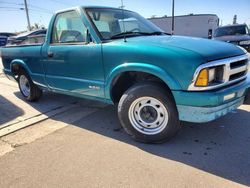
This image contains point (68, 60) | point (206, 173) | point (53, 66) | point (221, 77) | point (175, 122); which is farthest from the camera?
point (53, 66)

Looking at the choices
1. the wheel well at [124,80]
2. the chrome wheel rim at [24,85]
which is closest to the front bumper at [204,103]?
the wheel well at [124,80]

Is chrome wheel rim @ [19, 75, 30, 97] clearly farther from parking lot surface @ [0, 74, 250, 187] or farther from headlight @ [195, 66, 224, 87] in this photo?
headlight @ [195, 66, 224, 87]

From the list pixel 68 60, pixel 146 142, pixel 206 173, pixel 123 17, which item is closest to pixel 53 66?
pixel 68 60

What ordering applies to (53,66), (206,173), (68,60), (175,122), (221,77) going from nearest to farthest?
(206,173) < (221,77) < (175,122) < (68,60) < (53,66)

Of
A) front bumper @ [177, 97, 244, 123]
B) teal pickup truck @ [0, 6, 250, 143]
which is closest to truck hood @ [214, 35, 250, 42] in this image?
teal pickup truck @ [0, 6, 250, 143]

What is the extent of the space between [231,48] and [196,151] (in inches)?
55.2

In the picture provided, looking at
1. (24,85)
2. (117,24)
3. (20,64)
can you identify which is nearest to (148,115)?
(117,24)

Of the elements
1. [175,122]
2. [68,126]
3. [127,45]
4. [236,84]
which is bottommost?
[68,126]

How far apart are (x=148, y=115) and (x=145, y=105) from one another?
0.48ft

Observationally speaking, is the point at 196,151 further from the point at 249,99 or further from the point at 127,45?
the point at 127,45

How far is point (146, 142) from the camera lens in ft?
11.0

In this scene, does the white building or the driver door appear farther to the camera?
the white building

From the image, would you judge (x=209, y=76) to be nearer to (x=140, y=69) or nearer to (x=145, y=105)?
(x=140, y=69)

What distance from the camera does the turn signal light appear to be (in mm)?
2763
